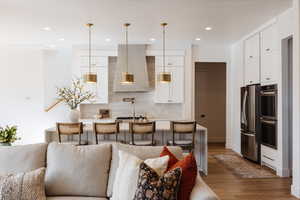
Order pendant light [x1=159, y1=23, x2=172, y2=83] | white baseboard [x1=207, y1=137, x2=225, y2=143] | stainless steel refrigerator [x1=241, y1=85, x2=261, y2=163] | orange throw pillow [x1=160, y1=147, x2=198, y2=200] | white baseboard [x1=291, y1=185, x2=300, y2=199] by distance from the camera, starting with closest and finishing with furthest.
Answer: orange throw pillow [x1=160, y1=147, x2=198, y2=200] → white baseboard [x1=291, y1=185, x2=300, y2=199] → pendant light [x1=159, y1=23, x2=172, y2=83] → stainless steel refrigerator [x1=241, y1=85, x2=261, y2=163] → white baseboard [x1=207, y1=137, x2=225, y2=143]

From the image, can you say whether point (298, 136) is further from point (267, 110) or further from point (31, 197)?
point (31, 197)

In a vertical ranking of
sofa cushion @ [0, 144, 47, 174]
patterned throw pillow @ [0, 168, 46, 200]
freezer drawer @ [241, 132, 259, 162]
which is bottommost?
freezer drawer @ [241, 132, 259, 162]

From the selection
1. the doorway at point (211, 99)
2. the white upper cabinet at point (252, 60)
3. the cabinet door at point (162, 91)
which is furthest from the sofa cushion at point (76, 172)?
the doorway at point (211, 99)

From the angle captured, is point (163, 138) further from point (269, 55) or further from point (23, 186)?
point (23, 186)

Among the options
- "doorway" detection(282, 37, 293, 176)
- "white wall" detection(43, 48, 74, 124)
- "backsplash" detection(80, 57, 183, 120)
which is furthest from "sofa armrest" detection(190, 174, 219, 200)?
"white wall" detection(43, 48, 74, 124)

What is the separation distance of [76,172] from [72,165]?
7 centimetres

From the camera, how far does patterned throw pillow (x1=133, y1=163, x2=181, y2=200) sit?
175cm

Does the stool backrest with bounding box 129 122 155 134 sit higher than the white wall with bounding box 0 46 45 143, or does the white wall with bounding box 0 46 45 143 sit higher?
the white wall with bounding box 0 46 45 143

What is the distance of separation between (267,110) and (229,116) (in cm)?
220

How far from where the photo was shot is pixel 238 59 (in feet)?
21.9

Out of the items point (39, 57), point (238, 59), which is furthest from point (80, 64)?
point (238, 59)

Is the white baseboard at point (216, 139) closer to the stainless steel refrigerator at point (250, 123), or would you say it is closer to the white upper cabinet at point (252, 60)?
the stainless steel refrigerator at point (250, 123)

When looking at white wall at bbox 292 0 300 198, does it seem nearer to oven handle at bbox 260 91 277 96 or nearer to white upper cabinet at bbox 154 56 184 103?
oven handle at bbox 260 91 277 96

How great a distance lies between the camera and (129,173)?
1.98 m
